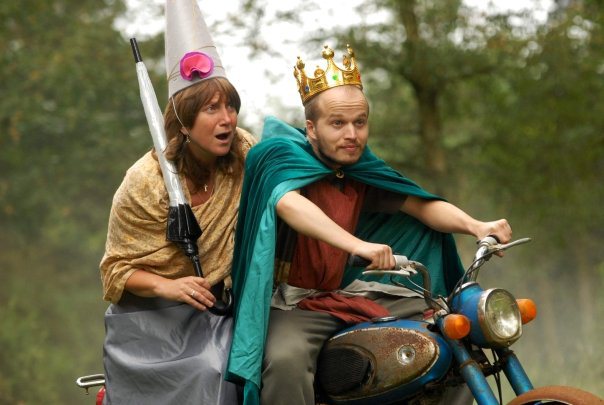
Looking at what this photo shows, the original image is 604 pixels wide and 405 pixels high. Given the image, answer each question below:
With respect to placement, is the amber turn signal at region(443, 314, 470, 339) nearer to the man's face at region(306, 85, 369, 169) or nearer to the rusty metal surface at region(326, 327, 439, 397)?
the rusty metal surface at region(326, 327, 439, 397)

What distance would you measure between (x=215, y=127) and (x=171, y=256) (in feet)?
2.11

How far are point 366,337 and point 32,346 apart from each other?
16633 mm

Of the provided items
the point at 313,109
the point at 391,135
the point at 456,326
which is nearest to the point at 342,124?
the point at 313,109

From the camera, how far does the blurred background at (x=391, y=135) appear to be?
1217cm

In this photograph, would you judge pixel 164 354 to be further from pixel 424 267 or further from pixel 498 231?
pixel 498 231

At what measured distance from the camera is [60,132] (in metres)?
18.4

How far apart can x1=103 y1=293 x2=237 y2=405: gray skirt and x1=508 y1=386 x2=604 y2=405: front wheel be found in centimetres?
139

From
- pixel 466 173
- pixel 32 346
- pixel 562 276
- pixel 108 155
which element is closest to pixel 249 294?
pixel 466 173

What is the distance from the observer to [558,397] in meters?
3.90

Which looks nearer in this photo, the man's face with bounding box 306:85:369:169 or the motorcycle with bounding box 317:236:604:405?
the motorcycle with bounding box 317:236:604:405

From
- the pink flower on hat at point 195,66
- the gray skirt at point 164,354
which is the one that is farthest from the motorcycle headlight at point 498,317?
the pink flower on hat at point 195,66

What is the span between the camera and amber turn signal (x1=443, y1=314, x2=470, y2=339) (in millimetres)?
4105

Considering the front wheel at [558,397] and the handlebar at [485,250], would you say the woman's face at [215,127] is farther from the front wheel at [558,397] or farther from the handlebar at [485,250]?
the front wheel at [558,397]

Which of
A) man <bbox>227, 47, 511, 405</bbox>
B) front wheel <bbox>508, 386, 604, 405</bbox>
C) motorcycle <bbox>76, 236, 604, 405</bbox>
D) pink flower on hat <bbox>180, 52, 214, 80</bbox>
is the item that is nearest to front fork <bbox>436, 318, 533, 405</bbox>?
motorcycle <bbox>76, 236, 604, 405</bbox>
